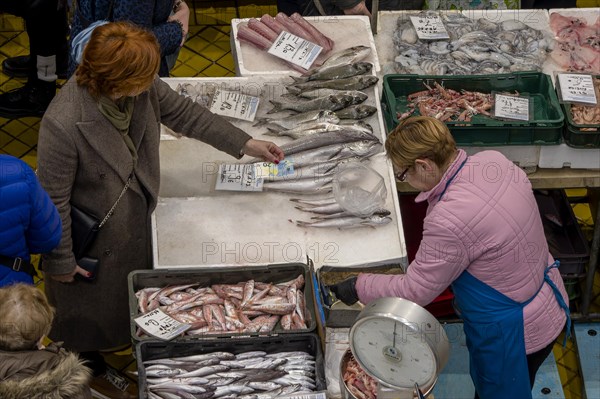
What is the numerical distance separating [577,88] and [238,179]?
6.69 ft

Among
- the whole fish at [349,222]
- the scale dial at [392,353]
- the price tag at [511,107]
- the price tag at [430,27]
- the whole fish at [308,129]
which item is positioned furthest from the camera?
the price tag at [430,27]

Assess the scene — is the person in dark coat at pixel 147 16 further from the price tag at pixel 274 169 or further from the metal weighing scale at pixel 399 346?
the metal weighing scale at pixel 399 346

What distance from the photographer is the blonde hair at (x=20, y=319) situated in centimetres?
336

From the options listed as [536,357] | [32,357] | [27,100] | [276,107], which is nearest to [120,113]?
[32,357]

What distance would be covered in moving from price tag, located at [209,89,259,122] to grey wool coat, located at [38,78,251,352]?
1.74ft

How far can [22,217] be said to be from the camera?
12.8ft

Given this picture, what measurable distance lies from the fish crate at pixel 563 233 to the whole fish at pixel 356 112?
1368 millimetres

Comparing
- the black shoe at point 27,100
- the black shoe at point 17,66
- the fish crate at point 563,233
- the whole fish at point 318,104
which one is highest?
the whole fish at point 318,104

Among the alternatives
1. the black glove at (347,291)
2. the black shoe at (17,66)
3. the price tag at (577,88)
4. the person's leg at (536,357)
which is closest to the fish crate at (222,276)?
the black glove at (347,291)

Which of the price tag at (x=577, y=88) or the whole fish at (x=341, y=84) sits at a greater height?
the price tag at (x=577, y=88)

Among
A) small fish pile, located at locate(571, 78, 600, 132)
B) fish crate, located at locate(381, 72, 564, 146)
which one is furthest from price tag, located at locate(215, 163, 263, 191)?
small fish pile, located at locate(571, 78, 600, 132)

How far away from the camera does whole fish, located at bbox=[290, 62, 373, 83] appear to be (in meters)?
5.50

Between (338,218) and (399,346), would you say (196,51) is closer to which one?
(338,218)

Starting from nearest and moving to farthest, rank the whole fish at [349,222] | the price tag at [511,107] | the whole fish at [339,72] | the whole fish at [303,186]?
the whole fish at [349,222], the whole fish at [303,186], the price tag at [511,107], the whole fish at [339,72]
